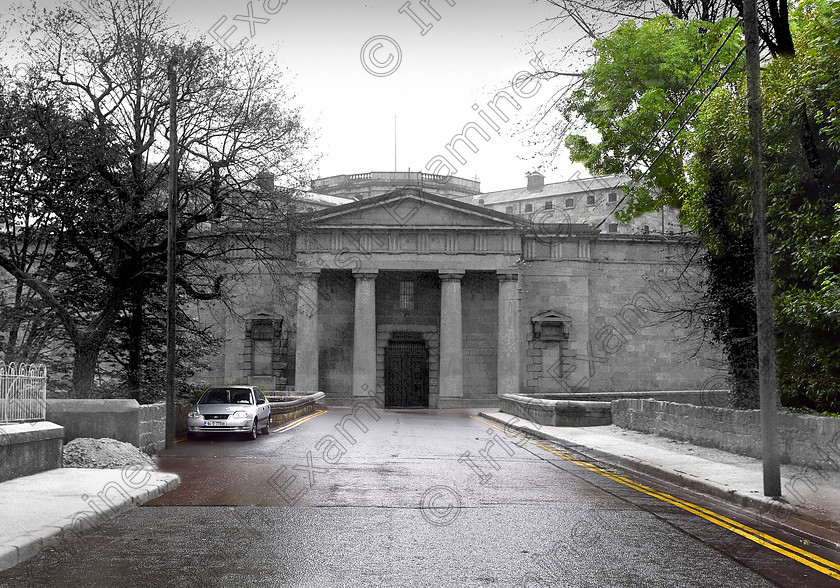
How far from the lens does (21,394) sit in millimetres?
13195

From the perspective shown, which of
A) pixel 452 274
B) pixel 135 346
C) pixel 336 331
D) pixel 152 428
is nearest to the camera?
pixel 152 428

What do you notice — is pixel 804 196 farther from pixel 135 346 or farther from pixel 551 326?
pixel 551 326

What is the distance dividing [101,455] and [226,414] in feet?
25.3

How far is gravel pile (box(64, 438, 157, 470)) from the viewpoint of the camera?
583 inches

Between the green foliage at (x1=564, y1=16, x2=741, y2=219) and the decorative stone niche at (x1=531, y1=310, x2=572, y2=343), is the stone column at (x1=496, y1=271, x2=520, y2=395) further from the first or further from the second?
the green foliage at (x1=564, y1=16, x2=741, y2=219)

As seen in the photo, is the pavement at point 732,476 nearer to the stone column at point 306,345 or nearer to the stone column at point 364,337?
the stone column at point 364,337

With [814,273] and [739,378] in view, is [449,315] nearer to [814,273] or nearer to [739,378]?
[739,378]

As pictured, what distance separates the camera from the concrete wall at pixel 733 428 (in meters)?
13.8

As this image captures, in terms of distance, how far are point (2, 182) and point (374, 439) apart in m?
12.1

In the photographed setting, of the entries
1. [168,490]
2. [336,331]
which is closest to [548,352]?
[336,331]

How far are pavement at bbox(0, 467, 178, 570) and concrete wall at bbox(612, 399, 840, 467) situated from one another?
10402mm

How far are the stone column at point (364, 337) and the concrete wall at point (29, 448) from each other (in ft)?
116

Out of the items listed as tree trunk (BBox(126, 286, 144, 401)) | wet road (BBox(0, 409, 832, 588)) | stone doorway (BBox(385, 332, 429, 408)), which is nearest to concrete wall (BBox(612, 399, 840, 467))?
wet road (BBox(0, 409, 832, 588))

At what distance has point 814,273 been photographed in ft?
50.2
